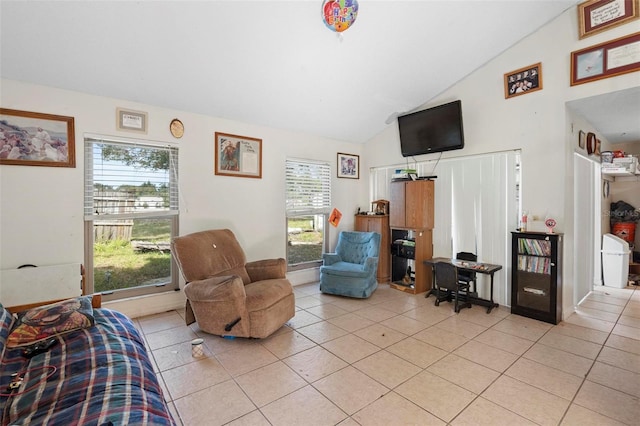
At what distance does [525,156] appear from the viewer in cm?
349

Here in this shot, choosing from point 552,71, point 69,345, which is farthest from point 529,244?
point 69,345

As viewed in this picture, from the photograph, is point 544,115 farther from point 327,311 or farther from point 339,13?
point 327,311

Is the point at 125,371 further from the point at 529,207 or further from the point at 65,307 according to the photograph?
the point at 529,207

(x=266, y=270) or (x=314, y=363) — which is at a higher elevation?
(x=266, y=270)

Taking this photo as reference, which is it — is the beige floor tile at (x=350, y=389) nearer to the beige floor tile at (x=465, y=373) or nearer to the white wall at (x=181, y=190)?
the beige floor tile at (x=465, y=373)

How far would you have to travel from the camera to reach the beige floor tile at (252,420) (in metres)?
1.75

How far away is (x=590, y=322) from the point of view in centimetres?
327

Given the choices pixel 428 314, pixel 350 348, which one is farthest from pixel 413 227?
pixel 350 348

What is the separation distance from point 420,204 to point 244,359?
10.3 ft

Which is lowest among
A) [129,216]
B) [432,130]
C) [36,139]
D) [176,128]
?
[129,216]

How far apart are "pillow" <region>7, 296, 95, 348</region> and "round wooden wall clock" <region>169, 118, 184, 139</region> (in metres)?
2.15

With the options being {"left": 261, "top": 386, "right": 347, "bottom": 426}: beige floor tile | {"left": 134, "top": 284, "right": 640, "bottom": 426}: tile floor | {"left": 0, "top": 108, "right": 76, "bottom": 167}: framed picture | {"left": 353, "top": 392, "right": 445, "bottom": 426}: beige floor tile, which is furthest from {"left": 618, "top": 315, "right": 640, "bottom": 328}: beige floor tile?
{"left": 0, "top": 108, "right": 76, "bottom": 167}: framed picture

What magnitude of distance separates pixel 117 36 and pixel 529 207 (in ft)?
15.1

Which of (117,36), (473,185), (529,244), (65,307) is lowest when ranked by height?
(65,307)
